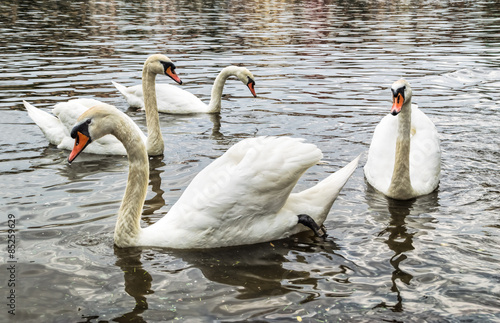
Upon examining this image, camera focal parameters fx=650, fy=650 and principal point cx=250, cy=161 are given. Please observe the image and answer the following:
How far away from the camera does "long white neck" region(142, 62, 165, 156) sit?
9.57 metres

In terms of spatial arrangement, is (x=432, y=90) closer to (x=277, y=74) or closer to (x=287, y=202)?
(x=277, y=74)

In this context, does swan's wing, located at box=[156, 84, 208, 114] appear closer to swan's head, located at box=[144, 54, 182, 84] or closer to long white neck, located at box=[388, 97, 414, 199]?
swan's head, located at box=[144, 54, 182, 84]

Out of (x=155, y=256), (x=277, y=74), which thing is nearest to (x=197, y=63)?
(x=277, y=74)

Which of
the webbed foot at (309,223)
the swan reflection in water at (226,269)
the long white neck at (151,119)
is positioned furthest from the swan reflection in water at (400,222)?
the long white neck at (151,119)

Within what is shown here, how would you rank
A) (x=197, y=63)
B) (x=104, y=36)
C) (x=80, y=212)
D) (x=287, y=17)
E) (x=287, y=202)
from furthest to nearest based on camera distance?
1. (x=287, y=17)
2. (x=104, y=36)
3. (x=197, y=63)
4. (x=80, y=212)
5. (x=287, y=202)

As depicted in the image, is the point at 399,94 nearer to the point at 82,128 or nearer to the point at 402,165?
the point at 402,165

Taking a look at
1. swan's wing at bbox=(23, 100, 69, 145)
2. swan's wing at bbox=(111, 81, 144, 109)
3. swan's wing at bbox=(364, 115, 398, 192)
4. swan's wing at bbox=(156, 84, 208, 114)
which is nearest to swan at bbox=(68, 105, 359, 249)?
swan's wing at bbox=(364, 115, 398, 192)

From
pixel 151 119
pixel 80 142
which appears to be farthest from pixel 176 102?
pixel 80 142

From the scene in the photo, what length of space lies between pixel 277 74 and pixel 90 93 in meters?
4.90

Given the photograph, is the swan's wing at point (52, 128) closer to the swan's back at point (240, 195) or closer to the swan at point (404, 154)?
the swan's back at point (240, 195)

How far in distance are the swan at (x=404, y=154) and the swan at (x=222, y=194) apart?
1.59m

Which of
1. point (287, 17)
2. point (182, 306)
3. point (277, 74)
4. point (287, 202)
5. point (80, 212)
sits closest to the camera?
point (182, 306)

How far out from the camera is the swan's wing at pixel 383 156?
8.04 m

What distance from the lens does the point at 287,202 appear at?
21.7 ft
